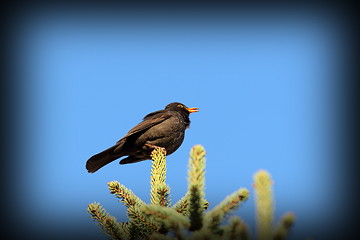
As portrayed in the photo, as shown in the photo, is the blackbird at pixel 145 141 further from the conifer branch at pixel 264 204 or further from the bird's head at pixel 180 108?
the conifer branch at pixel 264 204

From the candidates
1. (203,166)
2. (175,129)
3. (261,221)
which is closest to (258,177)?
(261,221)

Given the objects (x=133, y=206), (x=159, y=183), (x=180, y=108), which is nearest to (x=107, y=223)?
(x=133, y=206)

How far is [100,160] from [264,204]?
3.85 metres

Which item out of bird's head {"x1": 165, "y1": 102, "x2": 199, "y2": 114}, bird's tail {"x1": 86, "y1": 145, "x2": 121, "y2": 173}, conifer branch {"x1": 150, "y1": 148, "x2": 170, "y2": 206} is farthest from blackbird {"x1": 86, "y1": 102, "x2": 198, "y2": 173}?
conifer branch {"x1": 150, "y1": 148, "x2": 170, "y2": 206}

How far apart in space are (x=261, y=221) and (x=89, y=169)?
3.92 m

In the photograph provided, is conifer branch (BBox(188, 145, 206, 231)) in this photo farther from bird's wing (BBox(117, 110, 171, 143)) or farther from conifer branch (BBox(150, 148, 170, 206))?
bird's wing (BBox(117, 110, 171, 143))

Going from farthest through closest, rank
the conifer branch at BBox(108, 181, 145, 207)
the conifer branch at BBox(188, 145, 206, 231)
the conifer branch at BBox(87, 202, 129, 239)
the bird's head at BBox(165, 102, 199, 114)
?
1. the bird's head at BBox(165, 102, 199, 114)
2. the conifer branch at BBox(108, 181, 145, 207)
3. the conifer branch at BBox(87, 202, 129, 239)
4. the conifer branch at BBox(188, 145, 206, 231)

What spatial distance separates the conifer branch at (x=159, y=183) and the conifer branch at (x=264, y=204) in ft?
3.37

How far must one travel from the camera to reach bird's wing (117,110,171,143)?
503cm

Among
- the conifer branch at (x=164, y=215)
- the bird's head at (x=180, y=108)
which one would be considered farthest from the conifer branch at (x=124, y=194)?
the bird's head at (x=180, y=108)

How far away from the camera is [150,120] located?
5223 millimetres

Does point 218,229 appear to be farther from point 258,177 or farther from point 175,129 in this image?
point 175,129

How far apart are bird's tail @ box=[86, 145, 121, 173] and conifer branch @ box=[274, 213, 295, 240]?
12.2 ft

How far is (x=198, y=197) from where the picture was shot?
189cm
